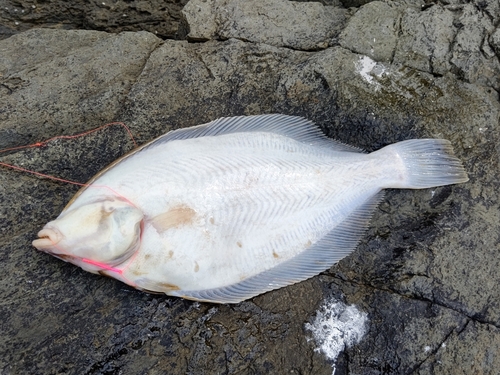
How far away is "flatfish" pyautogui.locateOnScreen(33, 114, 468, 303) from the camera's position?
280 cm

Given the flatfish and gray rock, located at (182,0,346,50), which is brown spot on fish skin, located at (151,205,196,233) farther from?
gray rock, located at (182,0,346,50)

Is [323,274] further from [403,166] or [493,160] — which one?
[493,160]

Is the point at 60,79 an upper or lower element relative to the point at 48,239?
upper

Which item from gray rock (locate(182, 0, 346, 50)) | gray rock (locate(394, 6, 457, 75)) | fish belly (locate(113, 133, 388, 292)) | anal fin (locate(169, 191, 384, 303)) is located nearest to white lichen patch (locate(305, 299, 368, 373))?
anal fin (locate(169, 191, 384, 303))

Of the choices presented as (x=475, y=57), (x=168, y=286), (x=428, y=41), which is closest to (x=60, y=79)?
(x=168, y=286)

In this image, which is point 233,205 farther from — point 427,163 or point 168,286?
point 427,163

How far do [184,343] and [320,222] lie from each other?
44.5 inches

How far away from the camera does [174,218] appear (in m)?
2.91

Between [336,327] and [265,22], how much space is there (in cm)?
220

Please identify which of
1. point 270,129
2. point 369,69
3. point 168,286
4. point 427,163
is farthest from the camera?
point 369,69

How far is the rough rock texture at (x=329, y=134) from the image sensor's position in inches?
110

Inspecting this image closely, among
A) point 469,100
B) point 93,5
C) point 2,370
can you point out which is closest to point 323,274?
point 469,100

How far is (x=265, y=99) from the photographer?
3377 millimetres

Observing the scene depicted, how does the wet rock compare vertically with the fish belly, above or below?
above
